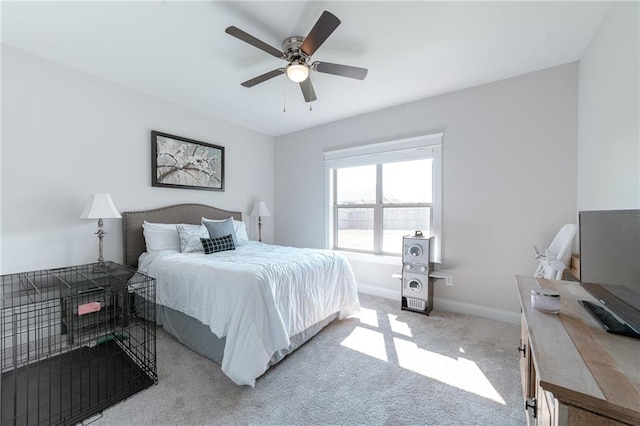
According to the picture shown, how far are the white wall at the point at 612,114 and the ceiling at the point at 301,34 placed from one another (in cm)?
22

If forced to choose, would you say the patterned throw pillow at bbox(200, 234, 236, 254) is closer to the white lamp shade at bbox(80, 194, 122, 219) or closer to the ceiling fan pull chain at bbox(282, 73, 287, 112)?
the white lamp shade at bbox(80, 194, 122, 219)

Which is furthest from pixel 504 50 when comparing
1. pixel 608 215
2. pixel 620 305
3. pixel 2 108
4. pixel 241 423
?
pixel 2 108

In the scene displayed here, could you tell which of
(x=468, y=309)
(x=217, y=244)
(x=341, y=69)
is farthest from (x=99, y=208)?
(x=468, y=309)

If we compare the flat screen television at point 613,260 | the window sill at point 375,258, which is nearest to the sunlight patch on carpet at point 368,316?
the window sill at point 375,258

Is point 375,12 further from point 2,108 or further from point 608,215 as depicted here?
point 2,108

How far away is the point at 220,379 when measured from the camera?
6.02 feet

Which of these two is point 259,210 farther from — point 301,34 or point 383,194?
point 301,34

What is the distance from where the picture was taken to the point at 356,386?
1.77m

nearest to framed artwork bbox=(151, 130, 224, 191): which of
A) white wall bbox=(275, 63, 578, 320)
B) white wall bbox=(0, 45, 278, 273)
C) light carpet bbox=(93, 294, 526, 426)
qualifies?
white wall bbox=(0, 45, 278, 273)

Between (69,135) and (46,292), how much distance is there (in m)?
1.51

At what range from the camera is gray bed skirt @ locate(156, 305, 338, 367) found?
2.02 metres

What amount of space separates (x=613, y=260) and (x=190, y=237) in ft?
10.9

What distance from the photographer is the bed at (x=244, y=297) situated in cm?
174

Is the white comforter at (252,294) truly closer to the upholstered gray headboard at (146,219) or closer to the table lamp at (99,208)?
the upholstered gray headboard at (146,219)
